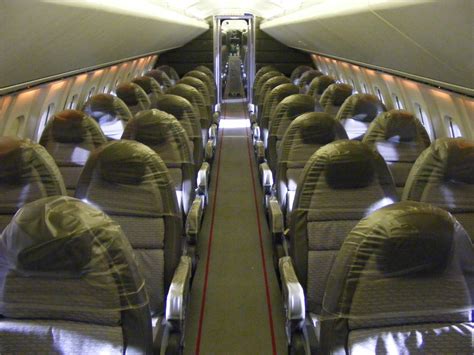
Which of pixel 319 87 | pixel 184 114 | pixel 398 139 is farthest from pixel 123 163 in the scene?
pixel 319 87

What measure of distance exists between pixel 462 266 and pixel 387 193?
1206 mm

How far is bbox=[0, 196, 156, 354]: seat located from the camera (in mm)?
1944

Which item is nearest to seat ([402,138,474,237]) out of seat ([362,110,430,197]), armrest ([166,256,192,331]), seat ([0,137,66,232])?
seat ([362,110,430,197])

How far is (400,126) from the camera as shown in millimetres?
4543

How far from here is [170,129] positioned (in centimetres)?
448

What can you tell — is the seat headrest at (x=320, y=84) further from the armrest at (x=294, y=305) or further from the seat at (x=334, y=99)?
the armrest at (x=294, y=305)

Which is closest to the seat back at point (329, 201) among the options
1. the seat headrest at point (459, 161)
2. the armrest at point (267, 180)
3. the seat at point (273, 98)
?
the seat headrest at point (459, 161)

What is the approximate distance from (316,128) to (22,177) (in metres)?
2.43

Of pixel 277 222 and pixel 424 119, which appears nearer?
pixel 277 222

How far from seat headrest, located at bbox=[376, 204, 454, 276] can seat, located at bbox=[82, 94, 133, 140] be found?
4.24m

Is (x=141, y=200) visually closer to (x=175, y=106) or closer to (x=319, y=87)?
(x=175, y=106)

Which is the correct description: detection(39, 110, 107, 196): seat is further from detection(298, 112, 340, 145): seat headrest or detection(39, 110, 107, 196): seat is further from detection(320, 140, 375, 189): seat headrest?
detection(320, 140, 375, 189): seat headrest

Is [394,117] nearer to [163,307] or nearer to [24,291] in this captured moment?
[163,307]

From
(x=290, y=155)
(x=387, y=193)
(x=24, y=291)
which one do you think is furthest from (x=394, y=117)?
(x=24, y=291)
